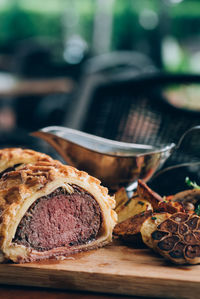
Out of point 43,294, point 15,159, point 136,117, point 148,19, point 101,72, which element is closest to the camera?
point 43,294

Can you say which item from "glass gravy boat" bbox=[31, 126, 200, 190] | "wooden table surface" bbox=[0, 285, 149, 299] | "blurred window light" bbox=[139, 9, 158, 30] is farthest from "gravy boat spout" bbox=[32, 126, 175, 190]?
"blurred window light" bbox=[139, 9, 158, 30]

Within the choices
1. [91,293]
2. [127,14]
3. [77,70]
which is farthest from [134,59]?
[127,14]

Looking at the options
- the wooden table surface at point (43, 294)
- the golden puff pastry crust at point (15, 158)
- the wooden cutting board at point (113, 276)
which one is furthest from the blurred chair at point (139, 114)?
the wooden table surface at point (43, 294)

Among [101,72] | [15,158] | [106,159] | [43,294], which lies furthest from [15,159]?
[101,72]

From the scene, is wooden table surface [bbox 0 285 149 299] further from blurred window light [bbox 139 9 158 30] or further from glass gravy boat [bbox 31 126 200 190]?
blurred window light [bbox 139 9 158 30]

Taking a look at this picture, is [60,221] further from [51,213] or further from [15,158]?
[15,158]

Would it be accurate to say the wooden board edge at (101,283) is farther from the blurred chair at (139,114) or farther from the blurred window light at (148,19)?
the blurred window light at (148,19)
